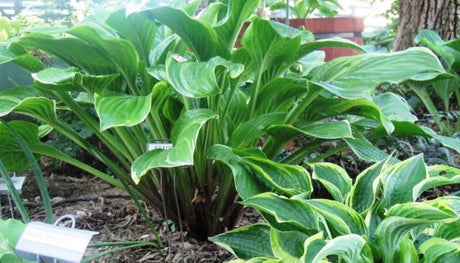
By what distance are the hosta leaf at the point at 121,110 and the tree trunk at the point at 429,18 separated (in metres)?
2.14

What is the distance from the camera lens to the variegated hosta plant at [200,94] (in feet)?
3.54

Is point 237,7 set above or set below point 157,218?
above

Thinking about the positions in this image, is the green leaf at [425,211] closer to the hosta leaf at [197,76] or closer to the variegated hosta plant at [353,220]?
the variegated hosta plant at [353,220]

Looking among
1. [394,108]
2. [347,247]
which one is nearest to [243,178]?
[347,247]

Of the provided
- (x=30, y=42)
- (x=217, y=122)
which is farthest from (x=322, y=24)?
(x=30, y=42)

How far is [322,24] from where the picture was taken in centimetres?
311

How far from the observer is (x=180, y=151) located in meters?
1.01

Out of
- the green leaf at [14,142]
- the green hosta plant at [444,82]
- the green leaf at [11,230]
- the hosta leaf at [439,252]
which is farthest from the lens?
the green hosta plant at [444,82]

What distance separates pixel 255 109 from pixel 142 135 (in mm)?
353

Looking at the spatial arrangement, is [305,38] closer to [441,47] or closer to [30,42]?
[30,42]

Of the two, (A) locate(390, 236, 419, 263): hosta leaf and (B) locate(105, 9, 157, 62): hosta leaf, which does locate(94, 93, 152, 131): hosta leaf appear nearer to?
(B) locate(105, 9, 157, 62): hosta leaf

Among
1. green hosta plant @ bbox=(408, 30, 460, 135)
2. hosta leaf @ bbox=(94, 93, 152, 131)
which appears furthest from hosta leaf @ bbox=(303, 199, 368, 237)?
green hosta plant @ bbox=(408, 30, 460, 135)

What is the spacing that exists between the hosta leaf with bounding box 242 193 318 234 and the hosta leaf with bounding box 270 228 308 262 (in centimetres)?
2

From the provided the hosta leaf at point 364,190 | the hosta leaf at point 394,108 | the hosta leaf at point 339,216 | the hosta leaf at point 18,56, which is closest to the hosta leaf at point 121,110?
the hosta leaf at point 18,56
